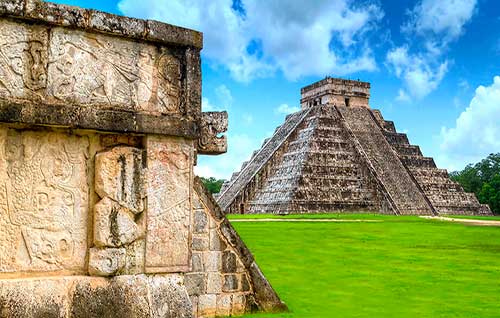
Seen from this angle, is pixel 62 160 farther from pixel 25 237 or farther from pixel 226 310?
pixel 226 310

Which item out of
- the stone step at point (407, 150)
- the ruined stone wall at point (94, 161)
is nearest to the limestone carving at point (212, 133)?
the ruined stone wall at point (94, 161)

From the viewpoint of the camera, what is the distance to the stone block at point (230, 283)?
661 cm

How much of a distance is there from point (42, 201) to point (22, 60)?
1.01 m

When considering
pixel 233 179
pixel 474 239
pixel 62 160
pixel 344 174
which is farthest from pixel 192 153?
pixel 233 179

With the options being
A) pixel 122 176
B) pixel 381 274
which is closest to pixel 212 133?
pixel 122 176

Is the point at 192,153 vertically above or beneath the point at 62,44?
beneath

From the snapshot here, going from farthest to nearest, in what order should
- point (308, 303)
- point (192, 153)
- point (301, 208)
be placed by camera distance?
point (301, 208)
point (308, 303)
point (192, 153)

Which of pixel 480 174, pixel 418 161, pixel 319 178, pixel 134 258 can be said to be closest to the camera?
pixel 134 258

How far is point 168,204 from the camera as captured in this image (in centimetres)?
505

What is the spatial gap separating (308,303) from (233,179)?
4646cm

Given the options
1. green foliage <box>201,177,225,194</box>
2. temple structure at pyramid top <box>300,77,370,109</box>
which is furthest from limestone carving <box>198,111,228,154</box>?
green foliage <box>201,177,225,194</box>

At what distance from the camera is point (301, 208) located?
139ft

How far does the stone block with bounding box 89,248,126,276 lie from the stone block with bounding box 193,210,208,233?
1.65m

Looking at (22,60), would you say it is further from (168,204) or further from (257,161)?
(257,161)
